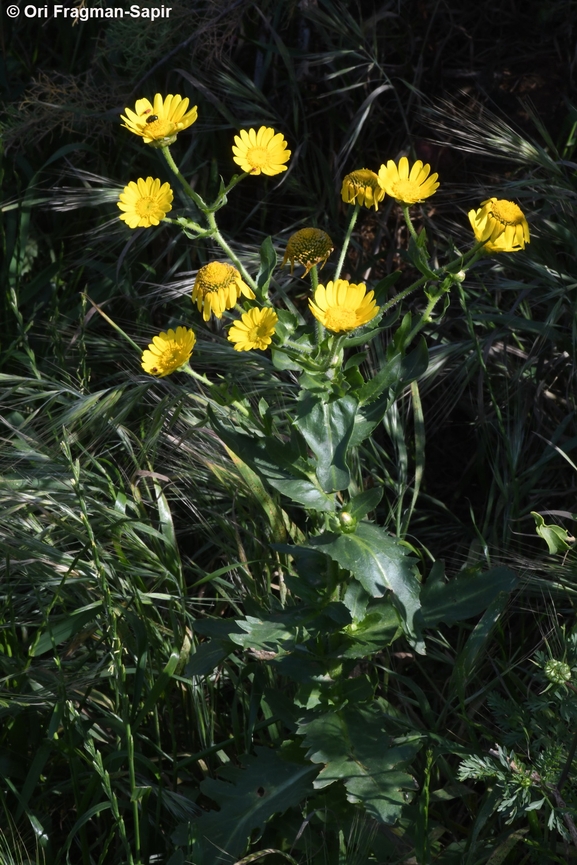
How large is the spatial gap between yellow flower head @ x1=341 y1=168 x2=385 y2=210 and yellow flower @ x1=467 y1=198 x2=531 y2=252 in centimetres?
A: 21

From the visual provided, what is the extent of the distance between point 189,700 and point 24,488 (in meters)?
0.62

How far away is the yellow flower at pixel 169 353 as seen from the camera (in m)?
1.45

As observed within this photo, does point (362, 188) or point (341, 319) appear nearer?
point (341, 319)

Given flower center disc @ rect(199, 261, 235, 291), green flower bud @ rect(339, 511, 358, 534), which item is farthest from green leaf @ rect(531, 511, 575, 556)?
flower center disc @ rect(199, 261, 235, 291)

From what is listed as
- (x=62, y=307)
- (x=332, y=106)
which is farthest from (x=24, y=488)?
(x=332, y=106)

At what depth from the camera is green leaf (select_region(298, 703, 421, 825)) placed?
4.79ft

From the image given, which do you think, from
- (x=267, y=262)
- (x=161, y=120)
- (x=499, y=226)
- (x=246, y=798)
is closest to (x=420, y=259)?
(x=499, y=226)

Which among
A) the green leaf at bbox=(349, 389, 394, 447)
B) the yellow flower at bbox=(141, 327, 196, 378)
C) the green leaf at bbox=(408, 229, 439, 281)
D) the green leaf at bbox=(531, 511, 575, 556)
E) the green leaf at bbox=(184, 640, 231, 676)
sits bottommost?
the green leaf at bbox=(184, 640, 231, 676)

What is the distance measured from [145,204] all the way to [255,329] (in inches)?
12.4

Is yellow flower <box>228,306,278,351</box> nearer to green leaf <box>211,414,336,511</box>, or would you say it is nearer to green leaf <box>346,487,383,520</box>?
green leaf <box>211,414,336,511</box>

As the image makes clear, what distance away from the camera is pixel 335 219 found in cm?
262

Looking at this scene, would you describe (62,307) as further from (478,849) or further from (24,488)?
(478,849)

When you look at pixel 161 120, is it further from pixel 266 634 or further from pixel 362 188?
pixel 266 634

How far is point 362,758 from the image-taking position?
1.51 meters
